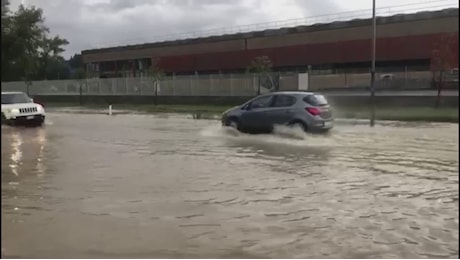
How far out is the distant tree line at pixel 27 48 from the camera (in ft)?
5.90

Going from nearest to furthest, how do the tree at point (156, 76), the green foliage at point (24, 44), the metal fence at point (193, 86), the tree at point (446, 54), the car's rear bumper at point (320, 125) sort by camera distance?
Result: the green foliage at point (24, 44)
the tree at point (446, 54)
the car's rear bumper at point (320, 125)
the metal fence at point (193, 86)
the tree at point (156, 76)

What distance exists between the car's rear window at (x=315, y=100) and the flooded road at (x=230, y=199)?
5.90ft


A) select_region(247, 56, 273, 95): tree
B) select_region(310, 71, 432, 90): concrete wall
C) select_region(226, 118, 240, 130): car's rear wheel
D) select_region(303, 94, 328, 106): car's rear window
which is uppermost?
select_region(247, 56, 273, 95): tree

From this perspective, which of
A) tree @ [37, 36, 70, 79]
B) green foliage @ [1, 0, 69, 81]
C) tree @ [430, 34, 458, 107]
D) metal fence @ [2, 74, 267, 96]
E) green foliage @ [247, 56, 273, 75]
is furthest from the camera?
green foliage @ [247, 56, 273, 75]

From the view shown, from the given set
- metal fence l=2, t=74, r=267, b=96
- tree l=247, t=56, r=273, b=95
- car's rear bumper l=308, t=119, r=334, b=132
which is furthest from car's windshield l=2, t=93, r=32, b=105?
tree l=247, t=56, r=273, b=95

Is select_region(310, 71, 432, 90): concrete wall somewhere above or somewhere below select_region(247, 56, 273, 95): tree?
below

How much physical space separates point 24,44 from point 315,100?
39.3 feet

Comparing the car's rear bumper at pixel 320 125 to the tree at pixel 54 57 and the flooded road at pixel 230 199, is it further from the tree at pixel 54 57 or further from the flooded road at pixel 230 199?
the tree at pixel 54 57

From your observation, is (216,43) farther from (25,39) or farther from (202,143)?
(25,39)

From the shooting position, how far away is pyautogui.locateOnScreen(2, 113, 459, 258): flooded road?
4504 mm

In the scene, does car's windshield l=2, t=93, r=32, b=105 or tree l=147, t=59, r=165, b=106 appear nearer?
car's windshield l=2, t=93, r=32, b=105

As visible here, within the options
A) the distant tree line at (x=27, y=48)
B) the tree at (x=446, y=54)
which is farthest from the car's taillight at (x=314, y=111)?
the distant tree line at (x=27, y=48)

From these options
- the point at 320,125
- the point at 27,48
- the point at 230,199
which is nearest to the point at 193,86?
the point at 320,125

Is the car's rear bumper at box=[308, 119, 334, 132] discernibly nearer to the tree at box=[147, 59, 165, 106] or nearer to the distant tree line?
the distant tree line
